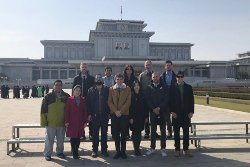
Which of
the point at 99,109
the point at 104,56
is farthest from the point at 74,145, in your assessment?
the point at 104,56

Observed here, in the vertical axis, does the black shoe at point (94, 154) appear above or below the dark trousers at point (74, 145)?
below

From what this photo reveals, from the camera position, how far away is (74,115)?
8305mm

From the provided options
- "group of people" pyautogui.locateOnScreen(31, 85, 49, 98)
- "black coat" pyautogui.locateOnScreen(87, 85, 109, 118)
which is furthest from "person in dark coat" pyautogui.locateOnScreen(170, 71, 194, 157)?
"group of people" pyautogui.locateOnScreen(31, 85, 49, 98)

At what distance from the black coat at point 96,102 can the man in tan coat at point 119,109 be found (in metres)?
0.19

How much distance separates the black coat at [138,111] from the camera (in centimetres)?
852

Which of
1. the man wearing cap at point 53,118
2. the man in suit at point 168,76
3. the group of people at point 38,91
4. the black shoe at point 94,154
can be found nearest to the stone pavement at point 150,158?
the black shoe at point 94,154

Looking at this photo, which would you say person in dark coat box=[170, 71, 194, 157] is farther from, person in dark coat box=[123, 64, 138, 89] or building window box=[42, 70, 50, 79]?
building window box=[42, 70, 50, 79]

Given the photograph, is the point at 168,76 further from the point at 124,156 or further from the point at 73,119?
the point at 73,119

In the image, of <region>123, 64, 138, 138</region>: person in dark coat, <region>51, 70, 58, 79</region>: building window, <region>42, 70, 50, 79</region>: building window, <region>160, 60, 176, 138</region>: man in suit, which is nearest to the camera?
<region>160, 60, 176, 138</region>: man in suit

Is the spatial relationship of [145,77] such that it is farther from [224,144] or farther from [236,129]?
[236,129]

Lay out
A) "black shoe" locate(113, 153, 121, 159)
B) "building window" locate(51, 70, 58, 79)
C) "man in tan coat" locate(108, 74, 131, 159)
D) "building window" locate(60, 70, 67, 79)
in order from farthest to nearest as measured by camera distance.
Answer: "building window" locate(60, 70, 67, 79) < "building window" locate(51, 70, 58, 79) < "man in tan coat" locate(108, 74, 131, 159) < "black shoe" locate(113, 153, 121, 159)

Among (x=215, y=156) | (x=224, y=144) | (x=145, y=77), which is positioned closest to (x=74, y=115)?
(x=145, y=77)

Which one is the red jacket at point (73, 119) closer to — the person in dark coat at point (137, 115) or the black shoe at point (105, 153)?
the black shoe at point (105, 153)

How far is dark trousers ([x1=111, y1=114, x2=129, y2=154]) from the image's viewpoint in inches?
328
